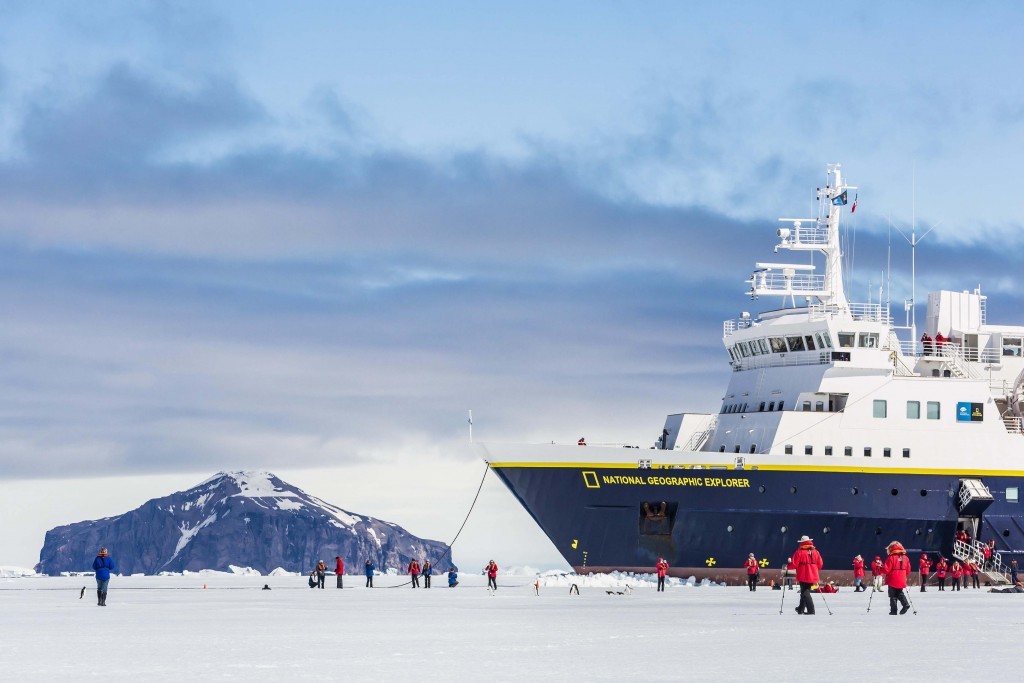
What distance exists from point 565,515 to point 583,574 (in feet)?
7.05

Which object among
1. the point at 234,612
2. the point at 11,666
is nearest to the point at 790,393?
the point at 234,612

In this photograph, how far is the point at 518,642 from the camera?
72.9 feet

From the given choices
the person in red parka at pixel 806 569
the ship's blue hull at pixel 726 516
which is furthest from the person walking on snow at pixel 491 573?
the person in red parka at pixel 806 569

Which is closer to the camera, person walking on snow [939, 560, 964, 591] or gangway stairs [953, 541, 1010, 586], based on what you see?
person walking on snow [939, 560, 964, 591]

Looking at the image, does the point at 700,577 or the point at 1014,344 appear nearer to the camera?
the point at 700,577

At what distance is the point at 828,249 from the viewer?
58.8m

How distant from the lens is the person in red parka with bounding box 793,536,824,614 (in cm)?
2969

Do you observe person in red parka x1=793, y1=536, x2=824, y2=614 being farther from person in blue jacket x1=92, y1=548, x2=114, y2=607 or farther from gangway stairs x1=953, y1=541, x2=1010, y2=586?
gangway stairs x1=953, y1=541, x2=1010, y2=586

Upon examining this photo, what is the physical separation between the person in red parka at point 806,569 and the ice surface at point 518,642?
398mm

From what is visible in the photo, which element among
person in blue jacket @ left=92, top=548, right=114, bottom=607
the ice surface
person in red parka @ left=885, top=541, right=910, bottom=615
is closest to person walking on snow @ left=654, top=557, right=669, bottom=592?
the ice surface

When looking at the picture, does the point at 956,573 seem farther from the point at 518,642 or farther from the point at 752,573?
the point at 518,642

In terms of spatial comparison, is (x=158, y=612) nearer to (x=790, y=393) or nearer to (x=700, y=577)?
(x=700, y=577)

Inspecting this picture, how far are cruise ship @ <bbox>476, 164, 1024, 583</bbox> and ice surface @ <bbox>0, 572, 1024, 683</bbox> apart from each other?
13.6m

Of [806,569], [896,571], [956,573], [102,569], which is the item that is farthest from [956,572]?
[102,569]
